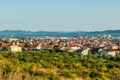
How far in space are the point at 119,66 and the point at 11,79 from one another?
61.0 ft

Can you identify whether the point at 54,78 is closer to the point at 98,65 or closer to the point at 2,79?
the point at 2,79

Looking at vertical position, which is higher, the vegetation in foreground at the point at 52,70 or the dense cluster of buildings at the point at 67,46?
the vegetation in foreground at the point at 52,70

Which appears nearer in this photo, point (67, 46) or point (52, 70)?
point (52, 70)

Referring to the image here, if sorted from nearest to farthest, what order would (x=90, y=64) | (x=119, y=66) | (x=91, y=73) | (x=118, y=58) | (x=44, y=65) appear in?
(x=91, y=73) → (x=44, y=65) → (x=119, y=66) → (x=90, y=64) → (x=118, y=58)

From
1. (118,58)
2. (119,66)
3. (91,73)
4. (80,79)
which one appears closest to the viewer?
(80,79)

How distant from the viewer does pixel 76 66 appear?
84.5ft

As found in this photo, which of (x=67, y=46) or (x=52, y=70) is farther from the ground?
(x=52, y=70)

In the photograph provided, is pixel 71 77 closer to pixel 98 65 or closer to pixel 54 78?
pixel 54 78

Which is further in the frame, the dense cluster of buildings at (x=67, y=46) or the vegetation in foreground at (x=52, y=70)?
the dense cluster of buildings at (x=67, y=46)

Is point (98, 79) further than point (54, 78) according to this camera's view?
Yes

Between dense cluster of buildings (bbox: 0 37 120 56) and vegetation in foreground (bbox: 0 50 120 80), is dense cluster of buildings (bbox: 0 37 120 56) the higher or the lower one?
the lower one

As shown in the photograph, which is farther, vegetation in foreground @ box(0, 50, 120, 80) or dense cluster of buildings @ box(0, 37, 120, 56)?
dense cluster of buildings @ box(0, 37, 120, 56)

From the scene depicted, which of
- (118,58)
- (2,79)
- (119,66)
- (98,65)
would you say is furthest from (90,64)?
(2,79)

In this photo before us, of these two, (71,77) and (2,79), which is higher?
(2,79)
